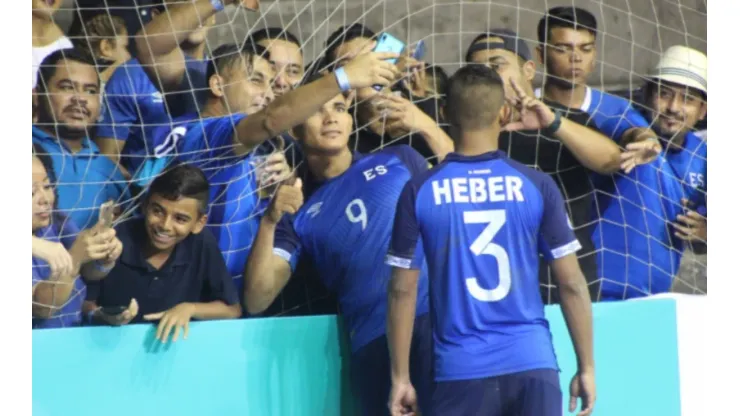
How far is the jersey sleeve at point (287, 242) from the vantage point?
8.43 feet

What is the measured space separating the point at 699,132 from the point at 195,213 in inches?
56.6

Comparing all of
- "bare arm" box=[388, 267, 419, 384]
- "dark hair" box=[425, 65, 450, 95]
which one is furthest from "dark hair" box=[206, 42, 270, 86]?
"bare arm" box=[388, 267, 419, 384]

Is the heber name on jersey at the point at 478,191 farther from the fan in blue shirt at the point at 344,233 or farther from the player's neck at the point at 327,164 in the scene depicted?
the player's neck at the point at 327,164

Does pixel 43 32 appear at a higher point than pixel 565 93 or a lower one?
higher

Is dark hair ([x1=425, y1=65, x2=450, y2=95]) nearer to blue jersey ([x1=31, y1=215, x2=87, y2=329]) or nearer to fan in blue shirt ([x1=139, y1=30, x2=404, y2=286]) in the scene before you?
fan in blue shirt ([x1=139, y1=30, x2=404, y2=286])

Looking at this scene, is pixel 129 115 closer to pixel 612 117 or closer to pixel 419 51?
pixel 419 51

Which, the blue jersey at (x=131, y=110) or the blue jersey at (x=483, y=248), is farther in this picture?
the blue jersey at (x=131, y=110)

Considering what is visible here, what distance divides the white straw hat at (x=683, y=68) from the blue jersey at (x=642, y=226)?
0.15 m

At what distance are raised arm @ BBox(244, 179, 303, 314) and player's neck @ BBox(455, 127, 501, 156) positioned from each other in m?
0.49

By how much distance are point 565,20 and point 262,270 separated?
1.06m

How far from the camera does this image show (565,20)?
108 inches

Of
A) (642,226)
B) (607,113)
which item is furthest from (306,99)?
(642,226)

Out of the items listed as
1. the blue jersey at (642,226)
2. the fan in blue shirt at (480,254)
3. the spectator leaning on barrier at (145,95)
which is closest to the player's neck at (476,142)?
the fan in blue shirt at (480,254)

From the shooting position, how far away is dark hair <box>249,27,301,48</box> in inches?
102
